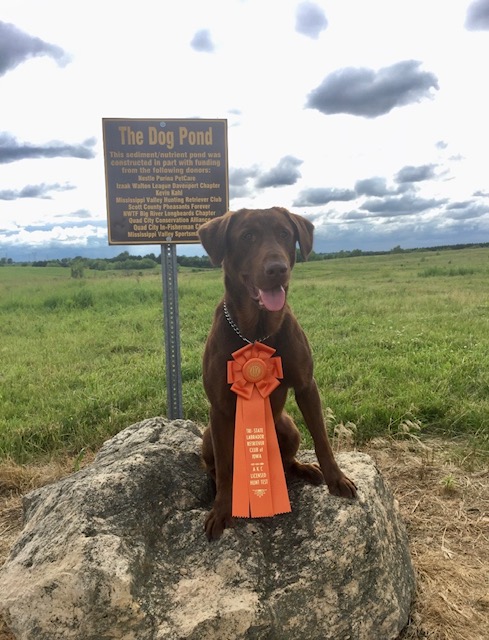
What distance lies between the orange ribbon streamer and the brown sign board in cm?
235

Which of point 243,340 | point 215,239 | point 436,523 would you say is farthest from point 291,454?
point 215,239

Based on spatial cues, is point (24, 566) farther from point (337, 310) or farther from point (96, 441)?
point (337, 310)

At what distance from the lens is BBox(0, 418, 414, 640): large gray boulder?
2.57m

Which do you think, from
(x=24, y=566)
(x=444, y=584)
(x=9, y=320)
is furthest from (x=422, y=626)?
(x=9, y=320)

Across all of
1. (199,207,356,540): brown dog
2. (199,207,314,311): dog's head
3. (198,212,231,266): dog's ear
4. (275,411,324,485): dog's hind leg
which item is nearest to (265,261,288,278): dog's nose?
(199,207,314,311): dog's head

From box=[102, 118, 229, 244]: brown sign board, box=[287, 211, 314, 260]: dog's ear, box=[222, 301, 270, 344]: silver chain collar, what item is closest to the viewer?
box=[222, 301, 270, 344]: silver chain collar

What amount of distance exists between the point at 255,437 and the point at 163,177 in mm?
2866

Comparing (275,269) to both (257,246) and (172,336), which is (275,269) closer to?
(257,246)

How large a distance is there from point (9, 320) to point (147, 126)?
11.1 m

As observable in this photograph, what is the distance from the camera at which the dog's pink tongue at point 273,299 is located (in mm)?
2842

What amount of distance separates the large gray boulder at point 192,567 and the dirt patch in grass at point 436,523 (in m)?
0.20

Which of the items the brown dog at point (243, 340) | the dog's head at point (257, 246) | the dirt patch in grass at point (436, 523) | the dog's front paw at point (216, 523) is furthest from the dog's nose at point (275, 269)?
the dirt patch in grass at point (436, 523)

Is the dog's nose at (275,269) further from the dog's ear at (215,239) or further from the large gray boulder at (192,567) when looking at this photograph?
the large gray boulder at (192,567)

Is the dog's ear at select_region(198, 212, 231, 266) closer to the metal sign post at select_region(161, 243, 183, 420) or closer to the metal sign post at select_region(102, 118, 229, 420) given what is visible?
the metal sign post at select_region(102, 118, 229, 420)
